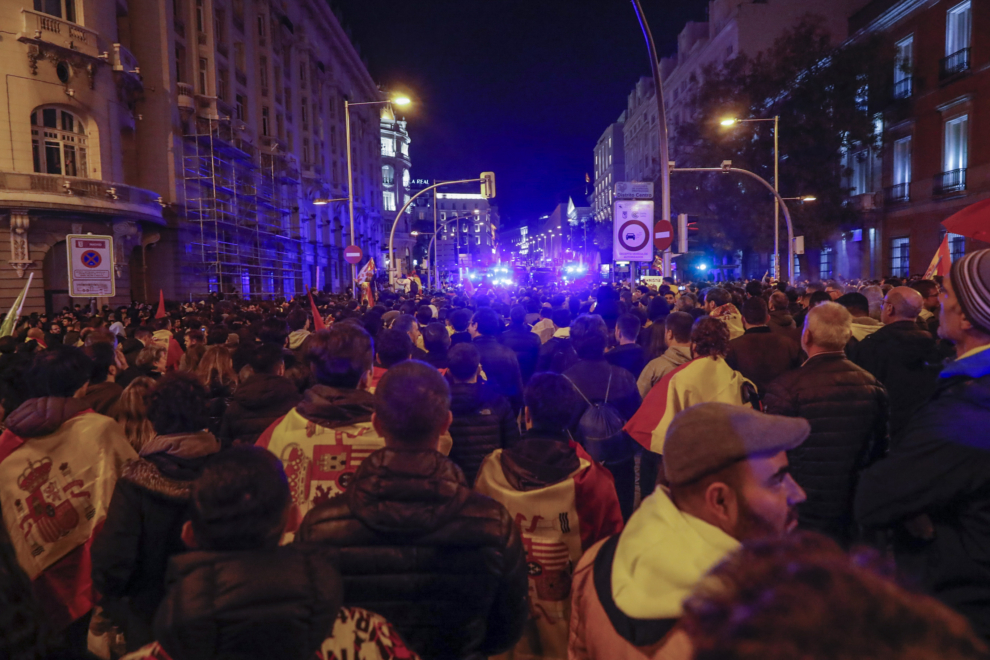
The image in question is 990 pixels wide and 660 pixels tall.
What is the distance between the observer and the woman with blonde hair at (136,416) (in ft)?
13.0

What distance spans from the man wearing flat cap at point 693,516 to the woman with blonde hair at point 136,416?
3152 mm

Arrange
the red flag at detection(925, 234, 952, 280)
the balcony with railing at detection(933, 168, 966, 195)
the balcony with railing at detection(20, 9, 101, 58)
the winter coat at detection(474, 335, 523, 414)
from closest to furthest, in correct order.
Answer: the winter coat at detection(474, 335, 523, 414) < the red flag at detection(925, 234, 952, 280) < the balcony with railing at detection(20, 9, 101, 58) < the balcony with railing at detection(933, 168, 966, 195)

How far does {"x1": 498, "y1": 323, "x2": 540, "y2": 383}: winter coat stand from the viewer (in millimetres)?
7551

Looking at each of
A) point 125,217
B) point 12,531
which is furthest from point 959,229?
point 125,217

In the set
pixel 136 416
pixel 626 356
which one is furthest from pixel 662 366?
pixel 136 416

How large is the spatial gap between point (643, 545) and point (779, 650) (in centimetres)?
82

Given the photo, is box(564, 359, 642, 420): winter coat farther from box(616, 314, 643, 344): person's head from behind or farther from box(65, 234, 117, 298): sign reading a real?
box(65, 234, 117, 298): sign reading a real

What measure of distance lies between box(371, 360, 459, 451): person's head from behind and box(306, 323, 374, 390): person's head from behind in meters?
0.99

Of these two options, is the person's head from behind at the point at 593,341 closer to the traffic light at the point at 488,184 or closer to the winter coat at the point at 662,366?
the winter coat at the point at 662,366

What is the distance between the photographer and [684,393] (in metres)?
4.68

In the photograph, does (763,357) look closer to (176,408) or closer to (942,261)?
(176,408)

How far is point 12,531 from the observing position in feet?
10.5

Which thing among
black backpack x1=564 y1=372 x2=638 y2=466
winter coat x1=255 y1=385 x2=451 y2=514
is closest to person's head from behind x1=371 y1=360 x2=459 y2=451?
winter coat x1=255 y1=385 x2=451 y2=514

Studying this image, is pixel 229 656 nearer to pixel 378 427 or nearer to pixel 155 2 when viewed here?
pixel 378 427
